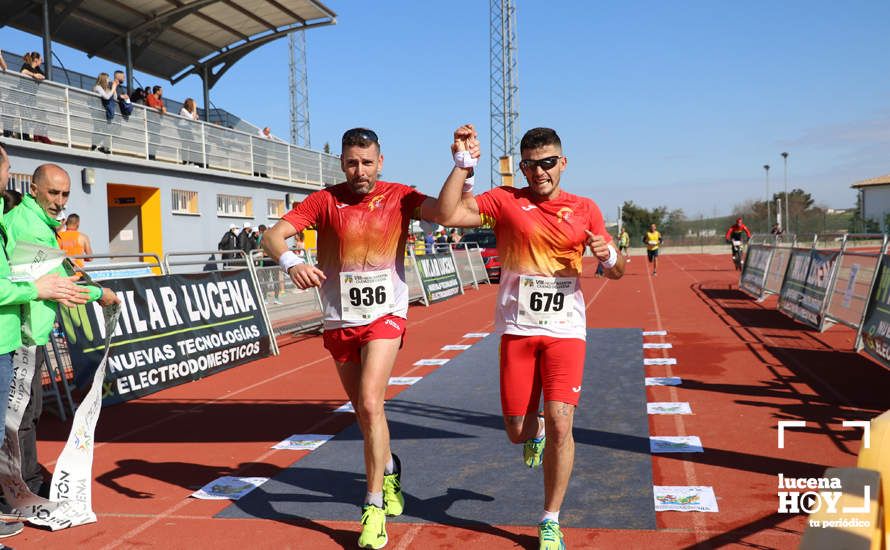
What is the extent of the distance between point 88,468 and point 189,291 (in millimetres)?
5725

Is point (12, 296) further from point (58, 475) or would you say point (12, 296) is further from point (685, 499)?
point (685, 499)

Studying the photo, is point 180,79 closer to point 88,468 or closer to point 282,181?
point 282,181

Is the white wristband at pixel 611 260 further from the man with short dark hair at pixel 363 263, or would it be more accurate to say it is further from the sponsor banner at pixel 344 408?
the sponsor banner at pixel 344 408

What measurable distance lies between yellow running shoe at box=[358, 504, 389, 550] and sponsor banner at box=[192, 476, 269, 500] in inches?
55.0

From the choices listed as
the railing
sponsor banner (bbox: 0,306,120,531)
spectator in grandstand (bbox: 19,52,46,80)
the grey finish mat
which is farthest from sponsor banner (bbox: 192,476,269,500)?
spectator in grandstand (bbox: 19,52,46,80)

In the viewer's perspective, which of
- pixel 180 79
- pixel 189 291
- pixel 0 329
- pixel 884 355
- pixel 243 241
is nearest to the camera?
pixel 0 329

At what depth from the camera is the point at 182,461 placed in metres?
6.26

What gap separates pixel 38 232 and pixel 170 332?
5165 mm

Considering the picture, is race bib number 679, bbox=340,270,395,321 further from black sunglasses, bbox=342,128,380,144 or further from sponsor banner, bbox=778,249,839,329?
sponsor banner, bbox=778,249,839,329

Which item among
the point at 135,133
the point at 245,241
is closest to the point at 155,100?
the point at 135,133

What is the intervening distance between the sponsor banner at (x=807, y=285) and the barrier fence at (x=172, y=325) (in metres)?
Result: 8.74

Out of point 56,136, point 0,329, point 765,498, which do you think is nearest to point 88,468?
point 0,329

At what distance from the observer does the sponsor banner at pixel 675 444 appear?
589 centimetres

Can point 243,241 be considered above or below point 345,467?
above
